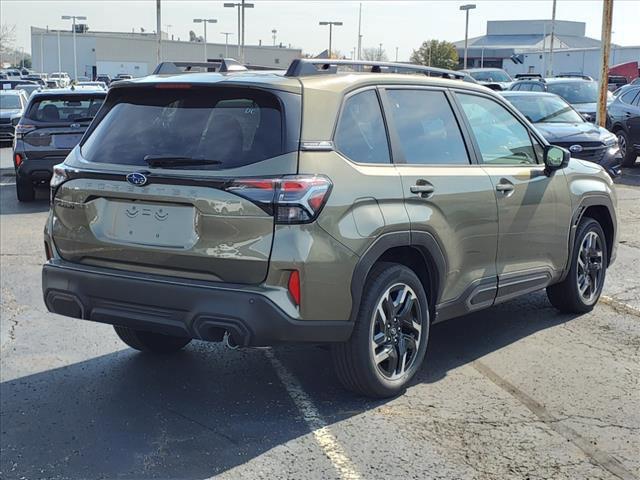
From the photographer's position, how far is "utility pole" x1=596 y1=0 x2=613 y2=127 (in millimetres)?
12516

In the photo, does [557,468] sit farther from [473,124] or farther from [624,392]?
[473,124]

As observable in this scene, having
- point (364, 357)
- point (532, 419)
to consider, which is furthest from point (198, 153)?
point (532, 419)

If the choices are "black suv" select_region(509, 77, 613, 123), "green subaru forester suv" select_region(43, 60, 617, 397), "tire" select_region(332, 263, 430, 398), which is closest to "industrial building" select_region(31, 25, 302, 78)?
"black suv" select_region(509, 77, 613, 123)

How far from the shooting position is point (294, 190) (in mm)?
3926

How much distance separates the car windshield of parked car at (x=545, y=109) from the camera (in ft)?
45.3

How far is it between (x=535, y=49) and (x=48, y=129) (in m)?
76.5

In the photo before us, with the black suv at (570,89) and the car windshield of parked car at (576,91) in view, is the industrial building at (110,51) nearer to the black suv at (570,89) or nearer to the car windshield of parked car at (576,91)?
the black suv at (570,89)

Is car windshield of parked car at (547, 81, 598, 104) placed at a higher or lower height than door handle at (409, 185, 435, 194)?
higher

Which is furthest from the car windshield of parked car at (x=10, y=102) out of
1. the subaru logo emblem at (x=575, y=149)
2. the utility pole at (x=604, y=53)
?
the subaru logo emblem at (x=575, y=149)

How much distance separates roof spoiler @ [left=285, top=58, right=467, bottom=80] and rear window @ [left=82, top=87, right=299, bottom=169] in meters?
0.41

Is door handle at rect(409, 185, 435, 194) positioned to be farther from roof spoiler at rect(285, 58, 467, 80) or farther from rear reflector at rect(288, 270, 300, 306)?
rear reflector at rect(288, 270, 300, 306)

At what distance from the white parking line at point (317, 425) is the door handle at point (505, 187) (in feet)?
5.97

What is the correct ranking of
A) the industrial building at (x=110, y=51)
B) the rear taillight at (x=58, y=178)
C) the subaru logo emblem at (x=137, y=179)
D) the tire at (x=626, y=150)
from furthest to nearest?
the industrial building at (x=110, y=51)
the tire at (x=626, y=150)
the rear taillight at (x=58, y=178)
the subaru logo emblem at (x=137, y=179)

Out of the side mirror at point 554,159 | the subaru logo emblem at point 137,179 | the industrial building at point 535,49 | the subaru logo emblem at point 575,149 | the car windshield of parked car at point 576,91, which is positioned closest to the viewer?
the subaru logo emblem at point 137,179
